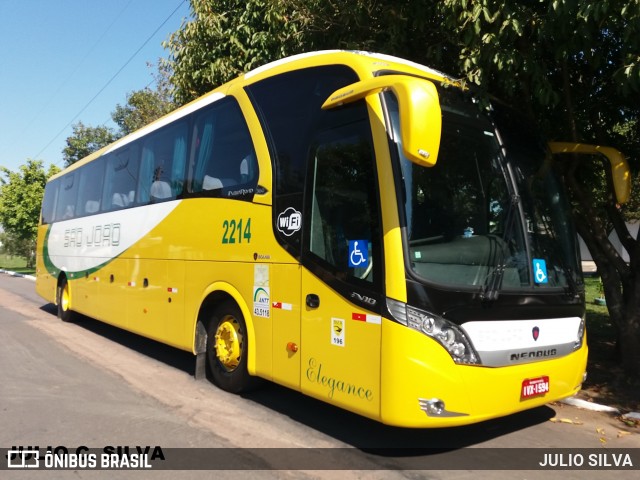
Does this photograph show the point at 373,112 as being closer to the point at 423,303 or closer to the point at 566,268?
the point at 423,303

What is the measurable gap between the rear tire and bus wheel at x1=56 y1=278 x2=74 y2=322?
6760 mm

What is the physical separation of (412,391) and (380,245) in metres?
1.09

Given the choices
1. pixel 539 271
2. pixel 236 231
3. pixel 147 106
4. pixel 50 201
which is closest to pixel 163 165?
pixel 236 231

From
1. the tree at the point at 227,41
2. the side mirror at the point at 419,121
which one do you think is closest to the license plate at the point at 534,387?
the side mirror at the point at 419,121

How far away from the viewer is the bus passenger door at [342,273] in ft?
12.9

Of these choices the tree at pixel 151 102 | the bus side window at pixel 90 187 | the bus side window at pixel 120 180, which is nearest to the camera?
the bus side window at pixel 120 180

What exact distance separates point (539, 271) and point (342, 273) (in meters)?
1.73

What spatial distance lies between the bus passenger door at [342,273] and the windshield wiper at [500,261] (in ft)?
2.89

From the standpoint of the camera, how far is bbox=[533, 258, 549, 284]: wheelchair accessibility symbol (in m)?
4.36

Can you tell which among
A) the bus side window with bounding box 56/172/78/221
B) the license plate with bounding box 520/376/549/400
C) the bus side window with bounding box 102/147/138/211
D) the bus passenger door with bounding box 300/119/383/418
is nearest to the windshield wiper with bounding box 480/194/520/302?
the license plate with bounding box 520/376/549/400

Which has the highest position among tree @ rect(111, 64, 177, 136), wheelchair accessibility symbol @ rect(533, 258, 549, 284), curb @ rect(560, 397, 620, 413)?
tree @ rect(111, 64, 177, 136)

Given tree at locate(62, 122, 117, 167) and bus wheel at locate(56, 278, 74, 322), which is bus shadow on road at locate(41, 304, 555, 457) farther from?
tree at locate(62, 122, 117, 167)

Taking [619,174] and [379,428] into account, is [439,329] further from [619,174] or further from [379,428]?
[619,174]

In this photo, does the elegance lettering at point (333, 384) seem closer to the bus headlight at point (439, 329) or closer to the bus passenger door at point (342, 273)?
the bus passenger door at point (342, 273)
